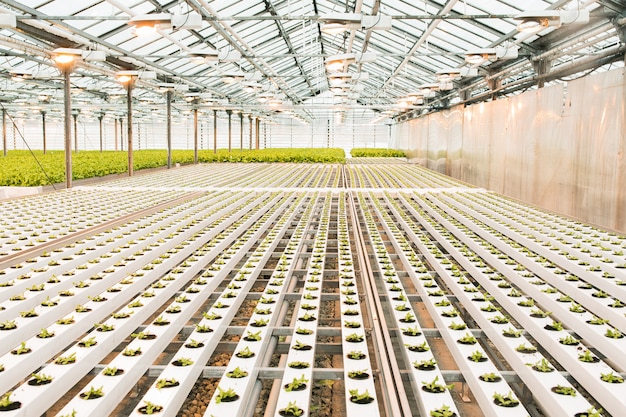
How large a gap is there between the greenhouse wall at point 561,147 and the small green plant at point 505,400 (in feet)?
25.7

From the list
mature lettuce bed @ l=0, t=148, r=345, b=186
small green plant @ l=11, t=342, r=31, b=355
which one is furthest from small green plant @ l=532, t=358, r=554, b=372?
mature lettuce bed @ l=0, t=148, r=345, b=186

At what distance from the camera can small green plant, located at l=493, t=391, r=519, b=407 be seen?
107 inches

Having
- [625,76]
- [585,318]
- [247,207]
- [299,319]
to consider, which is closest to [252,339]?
[299,319]

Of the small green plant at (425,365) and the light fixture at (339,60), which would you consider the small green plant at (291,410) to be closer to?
the small green plant at (425,365)

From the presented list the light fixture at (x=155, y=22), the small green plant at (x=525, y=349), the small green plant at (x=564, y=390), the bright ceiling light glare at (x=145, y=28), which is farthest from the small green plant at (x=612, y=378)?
the bright ceiling light glare at (x=145, y=28)

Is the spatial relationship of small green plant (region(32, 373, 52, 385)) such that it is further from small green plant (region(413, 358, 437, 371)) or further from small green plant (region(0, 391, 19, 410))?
small green plant (region(413, 358, 437, 371))

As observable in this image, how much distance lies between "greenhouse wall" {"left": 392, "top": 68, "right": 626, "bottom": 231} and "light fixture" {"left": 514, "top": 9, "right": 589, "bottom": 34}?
2270 mm

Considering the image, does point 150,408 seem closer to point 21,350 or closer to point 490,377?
point 21,350

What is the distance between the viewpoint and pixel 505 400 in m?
2.78

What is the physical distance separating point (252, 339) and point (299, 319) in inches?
19.7

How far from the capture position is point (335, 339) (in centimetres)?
432

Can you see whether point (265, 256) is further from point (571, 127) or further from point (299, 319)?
point (571, 127)

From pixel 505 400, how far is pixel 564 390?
12.6 inches

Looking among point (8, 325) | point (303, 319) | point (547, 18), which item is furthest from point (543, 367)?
point (547, 18)
